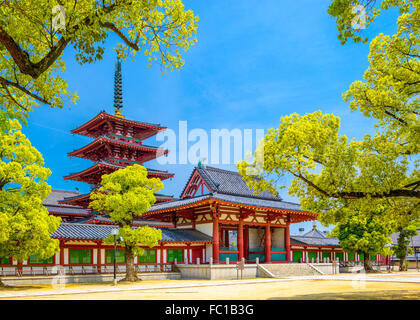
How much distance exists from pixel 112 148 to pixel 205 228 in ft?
48.6

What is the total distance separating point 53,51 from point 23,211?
48.1 ft

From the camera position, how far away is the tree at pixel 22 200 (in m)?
19.4

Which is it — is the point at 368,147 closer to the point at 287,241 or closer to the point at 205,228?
the point at 205,228

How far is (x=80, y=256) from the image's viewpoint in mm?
25688

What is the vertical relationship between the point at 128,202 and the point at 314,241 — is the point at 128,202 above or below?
above

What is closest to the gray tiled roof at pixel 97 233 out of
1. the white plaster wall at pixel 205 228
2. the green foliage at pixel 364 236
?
the white plaster wall at pixel 205 228

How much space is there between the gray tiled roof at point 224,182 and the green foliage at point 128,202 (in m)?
8.92

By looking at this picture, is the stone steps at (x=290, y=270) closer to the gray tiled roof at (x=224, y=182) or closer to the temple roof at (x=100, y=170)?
the gray tiled roof at (x=224, y=182)

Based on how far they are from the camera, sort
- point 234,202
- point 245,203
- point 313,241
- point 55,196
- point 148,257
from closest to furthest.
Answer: point 148,257 → point 234,202 → point 245,203 → point 313,241 → point 55,196

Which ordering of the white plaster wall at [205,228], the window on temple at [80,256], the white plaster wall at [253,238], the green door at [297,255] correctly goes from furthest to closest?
the green door at [297,255] → the white plaster wall at [253,238] → the white plaster wall at [205,228] → the window on temple at [80,256]

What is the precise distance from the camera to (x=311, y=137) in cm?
1431

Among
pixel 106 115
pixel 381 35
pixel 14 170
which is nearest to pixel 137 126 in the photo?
pixel 106 115

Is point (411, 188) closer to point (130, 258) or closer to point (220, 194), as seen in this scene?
point (130, 258)

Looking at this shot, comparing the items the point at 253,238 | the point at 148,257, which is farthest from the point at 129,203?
the point at 253,238
